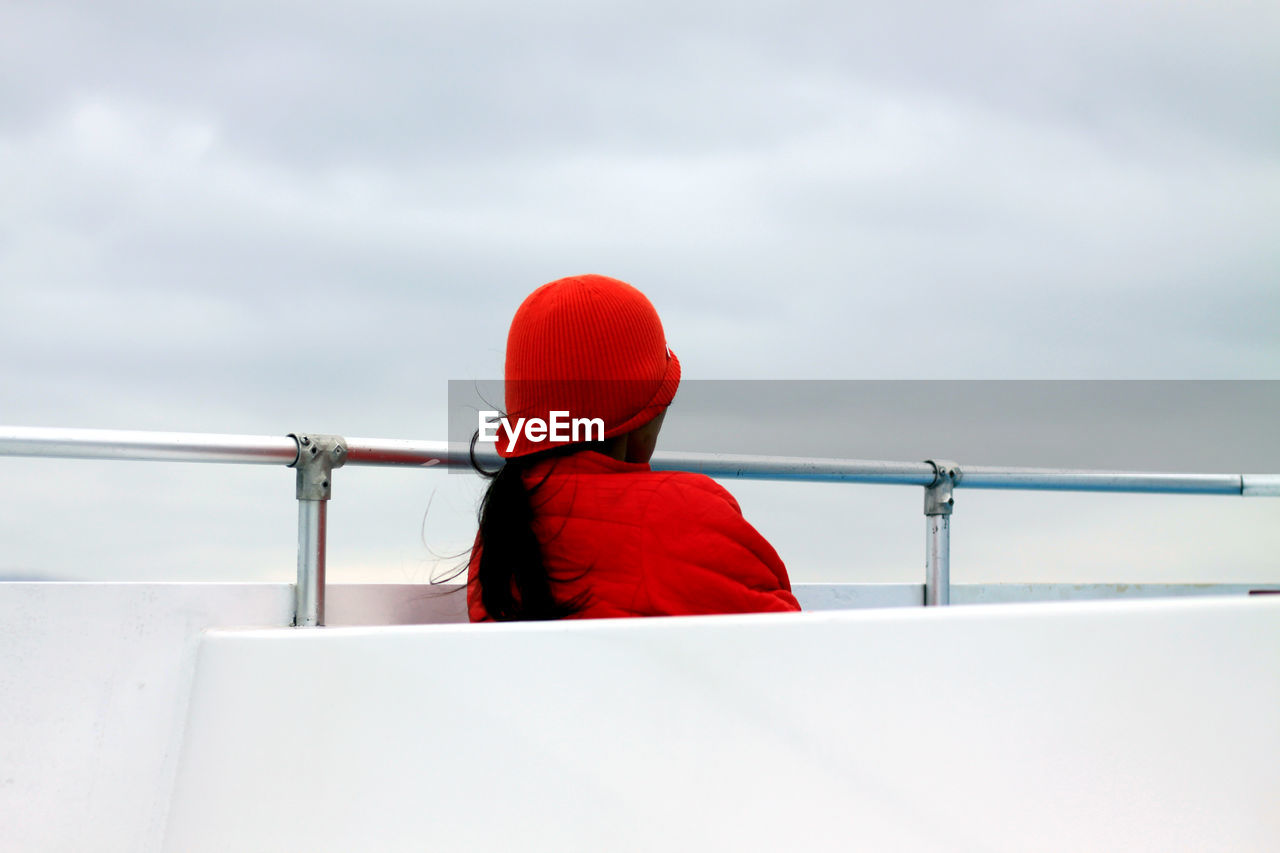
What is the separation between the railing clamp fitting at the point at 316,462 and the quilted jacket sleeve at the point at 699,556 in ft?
2.25

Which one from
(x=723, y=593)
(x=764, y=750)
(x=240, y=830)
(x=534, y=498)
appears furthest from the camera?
(x=534, y=498)

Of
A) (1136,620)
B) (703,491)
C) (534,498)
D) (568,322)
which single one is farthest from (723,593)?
(1136,620)

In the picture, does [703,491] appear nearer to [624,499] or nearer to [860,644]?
Answer: [624,499]

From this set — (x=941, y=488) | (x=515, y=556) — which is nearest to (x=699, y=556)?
(x=515, y=556)

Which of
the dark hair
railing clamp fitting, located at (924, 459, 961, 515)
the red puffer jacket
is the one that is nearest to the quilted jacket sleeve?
the red puffer jacket

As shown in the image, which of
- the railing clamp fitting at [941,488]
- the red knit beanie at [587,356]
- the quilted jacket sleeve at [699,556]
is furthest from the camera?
the railing clamp fitting at [941,488]

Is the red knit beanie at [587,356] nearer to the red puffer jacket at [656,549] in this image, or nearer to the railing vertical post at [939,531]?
the red puffer jacket at [656,549]

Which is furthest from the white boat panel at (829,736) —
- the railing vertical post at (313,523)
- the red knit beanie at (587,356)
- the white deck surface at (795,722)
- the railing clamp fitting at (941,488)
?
the railing clamp fitting at (941,488)

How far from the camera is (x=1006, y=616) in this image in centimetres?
88

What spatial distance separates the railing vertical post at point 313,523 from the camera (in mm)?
1857

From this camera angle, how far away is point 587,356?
157cm

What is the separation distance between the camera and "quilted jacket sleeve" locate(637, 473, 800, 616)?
4.50 feet

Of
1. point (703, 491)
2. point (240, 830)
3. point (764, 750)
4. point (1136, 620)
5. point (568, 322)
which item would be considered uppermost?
point (568, 322)

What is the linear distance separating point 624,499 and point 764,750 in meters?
0.61
